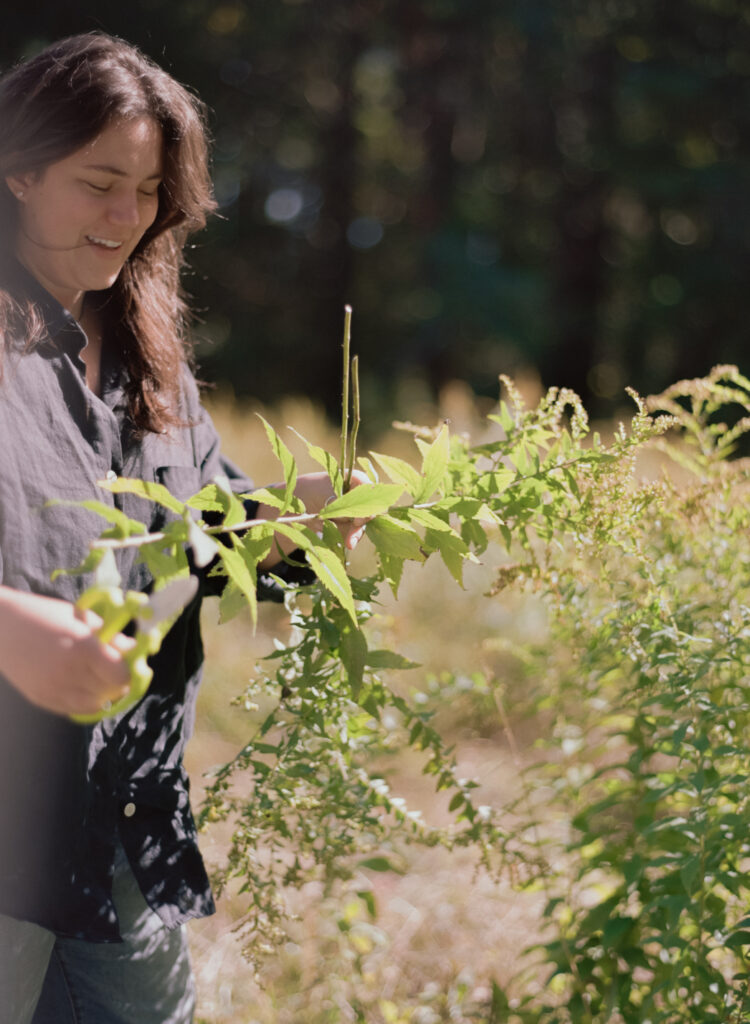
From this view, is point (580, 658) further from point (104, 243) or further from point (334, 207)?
point (334, 207)

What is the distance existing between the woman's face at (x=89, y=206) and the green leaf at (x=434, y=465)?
50cm

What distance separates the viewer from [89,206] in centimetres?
119

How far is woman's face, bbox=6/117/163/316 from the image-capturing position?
1190mm

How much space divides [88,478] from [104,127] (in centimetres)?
43

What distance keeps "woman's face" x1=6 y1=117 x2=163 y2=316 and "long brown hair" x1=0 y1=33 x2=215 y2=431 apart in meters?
0.02

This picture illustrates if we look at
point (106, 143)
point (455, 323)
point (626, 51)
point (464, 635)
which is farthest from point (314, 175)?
point (106, 143)

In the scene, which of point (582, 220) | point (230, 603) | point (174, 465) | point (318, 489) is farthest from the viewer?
point (582, 220)

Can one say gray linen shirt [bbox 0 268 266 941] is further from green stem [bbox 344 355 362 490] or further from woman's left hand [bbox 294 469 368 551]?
green stem [bbox 344 355 362 490]

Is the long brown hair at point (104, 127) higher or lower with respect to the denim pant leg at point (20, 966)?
higher

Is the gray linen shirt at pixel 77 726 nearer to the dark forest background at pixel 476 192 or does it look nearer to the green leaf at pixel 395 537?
the green leaf at pixel 395 537

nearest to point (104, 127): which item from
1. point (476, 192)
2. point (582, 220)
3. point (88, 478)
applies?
point (88, 478)

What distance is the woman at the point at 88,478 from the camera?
116 centimetres

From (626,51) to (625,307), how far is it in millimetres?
4060

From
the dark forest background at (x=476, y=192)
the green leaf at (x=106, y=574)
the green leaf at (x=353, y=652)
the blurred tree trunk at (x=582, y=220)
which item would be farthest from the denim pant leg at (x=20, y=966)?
the blurred tree trunk at (x=582, y=220)
